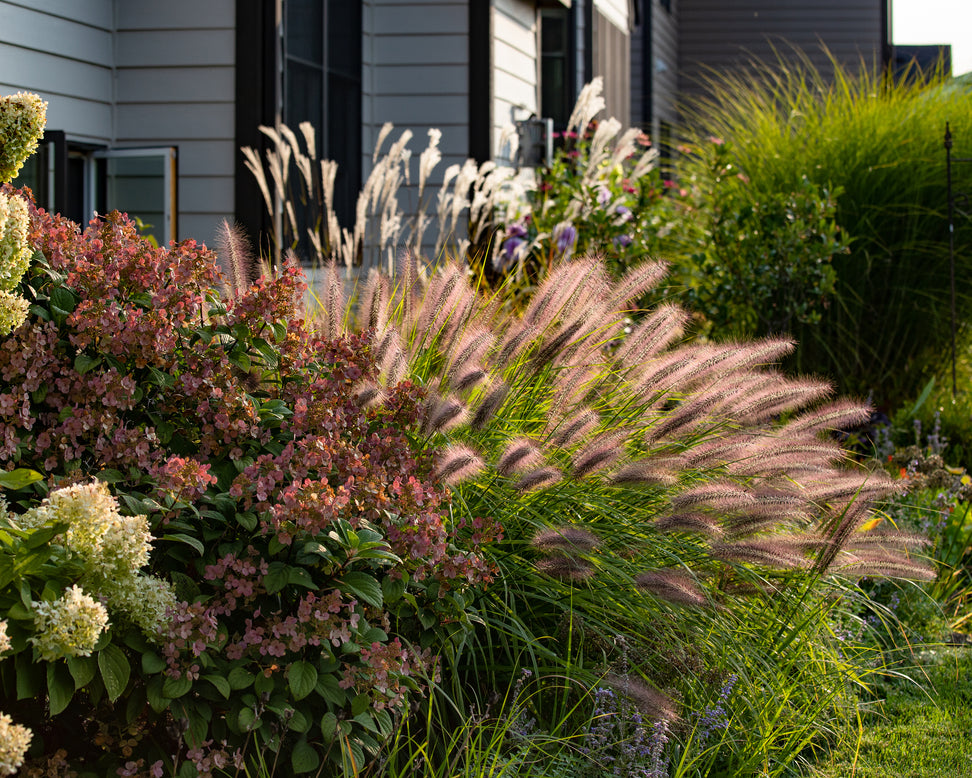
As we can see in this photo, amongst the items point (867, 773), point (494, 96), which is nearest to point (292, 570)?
point (867, 773)

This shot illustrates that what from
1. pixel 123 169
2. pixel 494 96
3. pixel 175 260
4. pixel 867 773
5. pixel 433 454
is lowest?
pixel 867 773

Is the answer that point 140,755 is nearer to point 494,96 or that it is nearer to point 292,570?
point 292,570

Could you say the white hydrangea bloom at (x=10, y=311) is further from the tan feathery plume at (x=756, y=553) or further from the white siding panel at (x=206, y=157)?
the white siding panel at (x=206, y=157)

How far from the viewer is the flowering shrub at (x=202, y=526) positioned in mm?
1487

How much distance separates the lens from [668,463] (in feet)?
7.25

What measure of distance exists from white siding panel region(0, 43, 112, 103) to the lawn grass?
453 centimetres

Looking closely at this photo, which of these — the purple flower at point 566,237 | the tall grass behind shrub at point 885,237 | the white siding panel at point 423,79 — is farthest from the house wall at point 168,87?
the tall grass behind shrub at point 885,237

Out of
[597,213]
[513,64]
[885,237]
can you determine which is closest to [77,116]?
[597,213]

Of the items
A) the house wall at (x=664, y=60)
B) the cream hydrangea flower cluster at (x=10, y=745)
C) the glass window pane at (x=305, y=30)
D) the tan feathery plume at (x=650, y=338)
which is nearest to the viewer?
the cream hydrangea flower cluster at (x=10, y=745)

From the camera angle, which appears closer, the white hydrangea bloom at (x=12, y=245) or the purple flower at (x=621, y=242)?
the white hydrangea bloom at (x=12, y=245)

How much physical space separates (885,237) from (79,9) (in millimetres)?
4488

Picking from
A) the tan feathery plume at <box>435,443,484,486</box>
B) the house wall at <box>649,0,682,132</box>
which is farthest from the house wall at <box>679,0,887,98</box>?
the tan feathery plume at <box>435,443,484,486</box>

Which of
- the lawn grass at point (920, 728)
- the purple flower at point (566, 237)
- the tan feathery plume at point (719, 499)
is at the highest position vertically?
the purple flower at point (566, 237)

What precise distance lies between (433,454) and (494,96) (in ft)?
17.7
